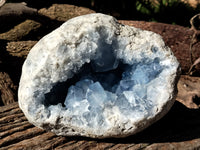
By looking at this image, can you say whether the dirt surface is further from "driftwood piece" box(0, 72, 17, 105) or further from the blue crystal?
the blue crystal

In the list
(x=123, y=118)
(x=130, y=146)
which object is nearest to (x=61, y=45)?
(x=123, y=118)

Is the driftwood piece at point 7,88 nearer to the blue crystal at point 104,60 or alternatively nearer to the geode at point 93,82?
the geode at point 93,82

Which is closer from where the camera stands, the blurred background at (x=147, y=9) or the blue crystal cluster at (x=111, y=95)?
the blue crystal cluster at (x=111, y=95)

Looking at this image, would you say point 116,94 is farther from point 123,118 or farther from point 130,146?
point 130,146

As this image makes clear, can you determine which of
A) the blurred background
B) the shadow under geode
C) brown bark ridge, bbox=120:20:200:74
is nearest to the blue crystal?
the shadow under geode

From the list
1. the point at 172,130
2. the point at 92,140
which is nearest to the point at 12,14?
the point at 92,140

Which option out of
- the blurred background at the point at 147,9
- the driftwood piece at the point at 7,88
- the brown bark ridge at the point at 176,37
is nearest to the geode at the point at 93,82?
the driftwood piece at the point at 7,88

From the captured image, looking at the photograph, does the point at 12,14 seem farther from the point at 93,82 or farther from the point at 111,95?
the point at 111,95
